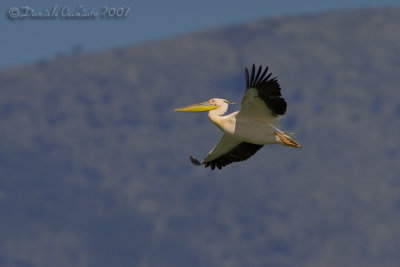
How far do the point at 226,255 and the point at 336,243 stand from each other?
Answer: 65.0 feet

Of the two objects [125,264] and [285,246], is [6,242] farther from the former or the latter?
[285,246]

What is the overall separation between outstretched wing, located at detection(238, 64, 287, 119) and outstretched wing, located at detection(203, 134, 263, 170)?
1531 mm

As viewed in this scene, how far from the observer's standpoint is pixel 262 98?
1858 centimetres

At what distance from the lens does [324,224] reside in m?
196

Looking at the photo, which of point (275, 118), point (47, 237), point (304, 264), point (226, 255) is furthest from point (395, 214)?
point (275, 118)

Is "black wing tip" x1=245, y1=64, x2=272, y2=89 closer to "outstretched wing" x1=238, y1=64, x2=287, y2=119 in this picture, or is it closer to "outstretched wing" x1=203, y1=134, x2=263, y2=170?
"outstretched wing" x1=238, y1=64, x2=287, y2=119

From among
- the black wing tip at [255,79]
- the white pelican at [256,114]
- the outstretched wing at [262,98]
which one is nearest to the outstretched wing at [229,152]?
the white pelican at [256,114]

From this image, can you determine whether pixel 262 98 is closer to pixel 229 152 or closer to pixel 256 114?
pixel 256 114

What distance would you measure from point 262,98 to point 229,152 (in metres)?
2.37

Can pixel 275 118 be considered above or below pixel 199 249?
below

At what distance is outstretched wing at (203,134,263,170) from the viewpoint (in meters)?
20.5

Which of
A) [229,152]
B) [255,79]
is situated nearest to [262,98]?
[255,79]

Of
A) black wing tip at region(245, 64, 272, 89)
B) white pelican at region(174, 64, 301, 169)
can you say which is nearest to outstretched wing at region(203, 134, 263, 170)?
white pelican at region(174, 64, 301, 169)

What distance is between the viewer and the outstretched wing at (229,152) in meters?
20.5
